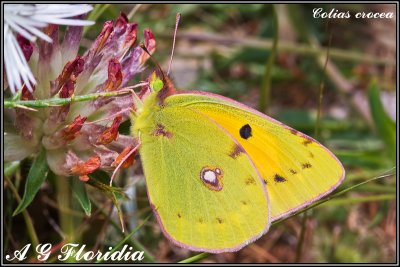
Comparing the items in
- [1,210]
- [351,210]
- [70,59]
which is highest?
[70,59]

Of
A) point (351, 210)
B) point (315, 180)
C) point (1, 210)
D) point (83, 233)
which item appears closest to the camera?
point (315, 180)

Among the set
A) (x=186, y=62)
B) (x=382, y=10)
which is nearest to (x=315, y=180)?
(x=186, y=62)

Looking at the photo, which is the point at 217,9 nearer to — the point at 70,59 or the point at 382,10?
the point at 382,10

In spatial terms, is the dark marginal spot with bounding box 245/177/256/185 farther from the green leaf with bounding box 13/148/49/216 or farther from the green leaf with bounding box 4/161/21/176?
the green leaf with bounding box 4/161/21/176

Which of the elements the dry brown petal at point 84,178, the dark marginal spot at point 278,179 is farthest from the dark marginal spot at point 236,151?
the dry brown petal at point 84,178

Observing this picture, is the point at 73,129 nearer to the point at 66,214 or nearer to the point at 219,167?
the point at 219,167

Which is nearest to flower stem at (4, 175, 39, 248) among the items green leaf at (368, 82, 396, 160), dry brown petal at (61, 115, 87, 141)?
dry brown petal at (61, 115, 87, 141)
